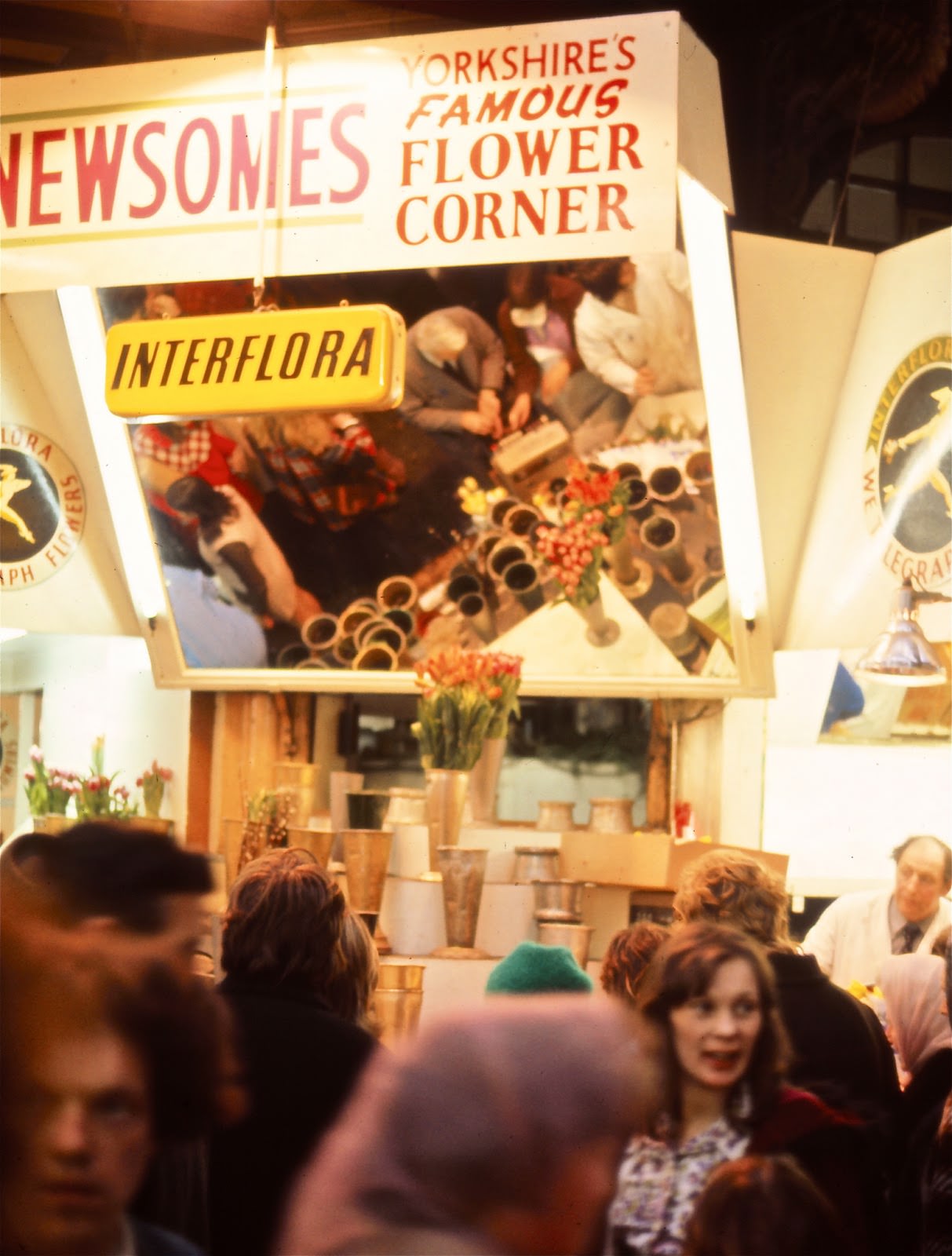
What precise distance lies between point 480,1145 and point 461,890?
4.35 m

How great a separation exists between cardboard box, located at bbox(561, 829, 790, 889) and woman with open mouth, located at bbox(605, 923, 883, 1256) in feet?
12.5

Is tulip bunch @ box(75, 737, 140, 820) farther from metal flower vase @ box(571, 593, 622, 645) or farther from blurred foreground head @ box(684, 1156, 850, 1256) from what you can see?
blurred foreground head @ box(684, 1156, 850, 1256)

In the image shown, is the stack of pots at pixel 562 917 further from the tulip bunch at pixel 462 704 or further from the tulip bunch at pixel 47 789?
the tulip bunch at pixel 47 789

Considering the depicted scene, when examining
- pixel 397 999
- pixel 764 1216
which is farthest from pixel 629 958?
pixel 397 999

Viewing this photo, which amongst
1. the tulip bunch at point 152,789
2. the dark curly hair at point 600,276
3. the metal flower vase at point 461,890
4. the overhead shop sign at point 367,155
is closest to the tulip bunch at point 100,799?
the tulip bunch at point 152,789

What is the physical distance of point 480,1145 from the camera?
126 cm

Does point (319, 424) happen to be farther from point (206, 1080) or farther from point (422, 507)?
point (206, 1080)

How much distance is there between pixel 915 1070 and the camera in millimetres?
2910

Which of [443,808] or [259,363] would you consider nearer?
[259,363]

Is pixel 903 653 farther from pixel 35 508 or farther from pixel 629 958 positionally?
pixel 35 508

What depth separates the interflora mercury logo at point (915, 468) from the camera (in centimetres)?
593

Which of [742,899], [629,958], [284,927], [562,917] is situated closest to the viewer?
[284,927]

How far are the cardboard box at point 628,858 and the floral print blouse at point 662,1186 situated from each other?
13.2 feet

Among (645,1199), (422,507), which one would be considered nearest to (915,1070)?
(645,1199)
